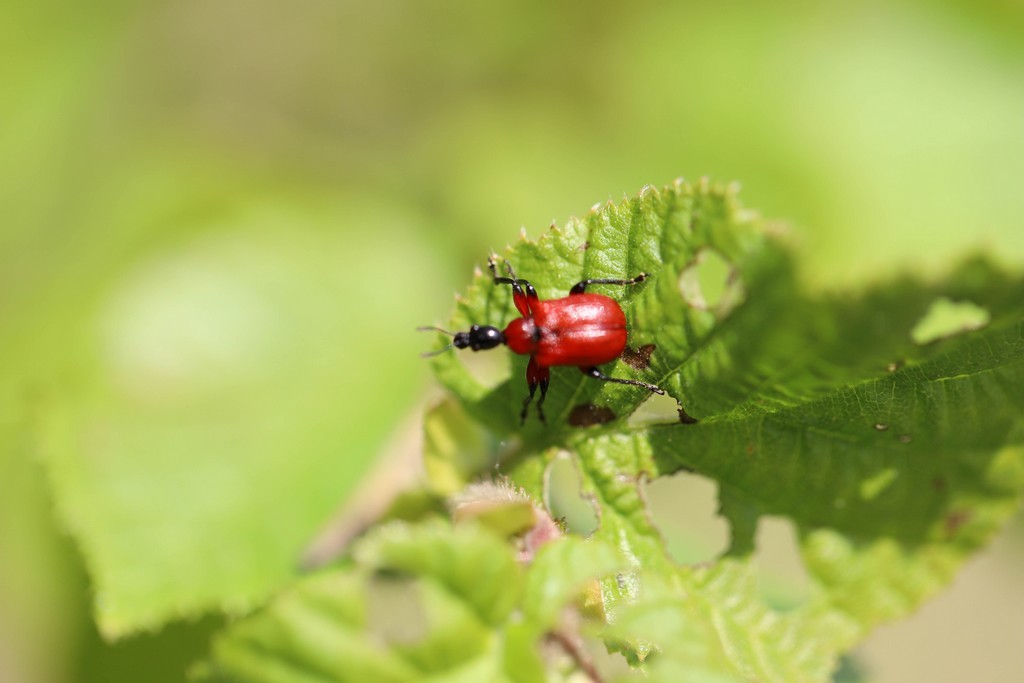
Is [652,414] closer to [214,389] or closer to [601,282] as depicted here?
[601,282]

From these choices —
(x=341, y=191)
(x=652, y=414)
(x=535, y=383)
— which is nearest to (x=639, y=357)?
(x=652, y=414)

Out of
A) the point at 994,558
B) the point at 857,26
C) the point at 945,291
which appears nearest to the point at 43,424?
the point at 945,291

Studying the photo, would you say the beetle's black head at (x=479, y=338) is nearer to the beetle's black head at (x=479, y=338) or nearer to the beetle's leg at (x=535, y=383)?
the beetle's black head at (x=479, y=338)

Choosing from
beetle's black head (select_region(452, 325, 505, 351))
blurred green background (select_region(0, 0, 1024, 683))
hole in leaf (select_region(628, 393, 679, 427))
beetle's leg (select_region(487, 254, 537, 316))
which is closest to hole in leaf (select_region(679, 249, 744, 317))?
hole in leaf (select_region(628, 393, 679, 427))

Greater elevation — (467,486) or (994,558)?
(994,558)

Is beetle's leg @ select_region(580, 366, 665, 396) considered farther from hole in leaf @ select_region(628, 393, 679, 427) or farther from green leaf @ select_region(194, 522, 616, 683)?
green leaf @ select_region(194, 522, 616, 683)

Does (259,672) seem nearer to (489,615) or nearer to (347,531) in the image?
(489,615)
